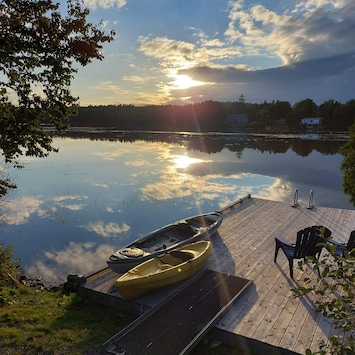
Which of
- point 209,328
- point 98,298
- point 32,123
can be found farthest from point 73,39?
point 209,328

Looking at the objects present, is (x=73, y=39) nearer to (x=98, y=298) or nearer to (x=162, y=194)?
(x=98, y=298)

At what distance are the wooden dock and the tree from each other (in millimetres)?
2958

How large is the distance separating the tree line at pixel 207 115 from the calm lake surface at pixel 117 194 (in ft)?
184

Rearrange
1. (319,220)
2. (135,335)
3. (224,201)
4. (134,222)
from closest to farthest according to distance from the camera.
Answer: (135,335)
(319,220)
(134,222)
(224,201)

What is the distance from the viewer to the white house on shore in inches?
3118

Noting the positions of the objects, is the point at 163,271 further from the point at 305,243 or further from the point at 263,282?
the point at 305,243

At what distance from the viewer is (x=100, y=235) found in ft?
35.0

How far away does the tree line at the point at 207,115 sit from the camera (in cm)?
8050

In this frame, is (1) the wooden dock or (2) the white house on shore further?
(2) the white house on shore

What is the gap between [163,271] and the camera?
561cm

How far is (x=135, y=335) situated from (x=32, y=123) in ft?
11.8

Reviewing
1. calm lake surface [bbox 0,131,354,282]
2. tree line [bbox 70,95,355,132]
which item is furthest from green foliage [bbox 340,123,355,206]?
tree line [bbox 70,95,355,132]

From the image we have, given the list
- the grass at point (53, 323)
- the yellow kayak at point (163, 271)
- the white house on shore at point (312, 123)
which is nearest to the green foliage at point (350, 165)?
the yellow kayak at point (163, 271)

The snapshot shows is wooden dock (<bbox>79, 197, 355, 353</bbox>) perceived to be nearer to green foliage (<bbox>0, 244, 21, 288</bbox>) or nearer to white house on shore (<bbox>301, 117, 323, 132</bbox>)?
green foliage (<bbox>0, 244, 21, 288</bbox>)
